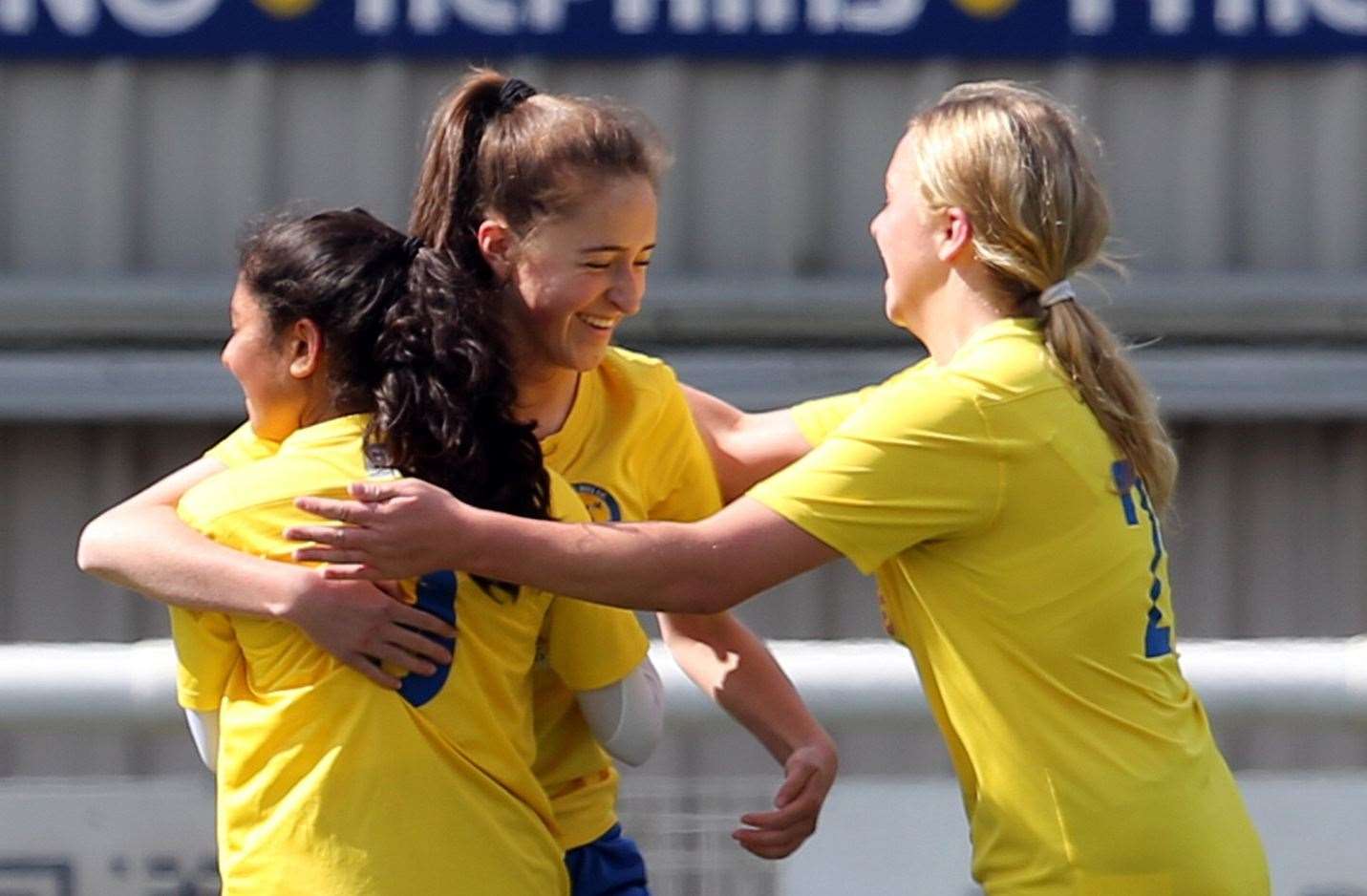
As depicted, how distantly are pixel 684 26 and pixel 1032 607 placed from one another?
280 centimetres

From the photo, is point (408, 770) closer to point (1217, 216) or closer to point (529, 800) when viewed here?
point (529, 800)

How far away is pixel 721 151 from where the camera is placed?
4.66 meters

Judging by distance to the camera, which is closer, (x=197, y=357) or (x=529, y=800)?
(x=529, y=800)

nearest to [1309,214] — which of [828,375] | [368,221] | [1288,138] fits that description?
[1288,138]

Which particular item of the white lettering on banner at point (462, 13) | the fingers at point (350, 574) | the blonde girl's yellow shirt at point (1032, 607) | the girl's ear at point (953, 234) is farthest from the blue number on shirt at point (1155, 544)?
the white lettering on banner at point (462, 13)

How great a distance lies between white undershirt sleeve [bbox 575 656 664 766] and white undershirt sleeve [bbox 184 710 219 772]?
13.9 inches

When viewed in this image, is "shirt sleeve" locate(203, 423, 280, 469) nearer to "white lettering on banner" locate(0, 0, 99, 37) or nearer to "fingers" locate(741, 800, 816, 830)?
"fingers" locate(741, 800, 816, 830)

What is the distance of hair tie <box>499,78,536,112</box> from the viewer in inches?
88.2

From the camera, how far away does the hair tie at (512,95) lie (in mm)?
2240

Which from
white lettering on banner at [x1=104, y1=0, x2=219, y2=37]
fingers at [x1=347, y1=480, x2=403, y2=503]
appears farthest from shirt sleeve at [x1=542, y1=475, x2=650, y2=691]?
white lettering on banner at [x1=104, y1=0, x2=219, y2=37]

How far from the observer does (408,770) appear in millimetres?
1923

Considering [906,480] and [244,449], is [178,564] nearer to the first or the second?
[244,449]

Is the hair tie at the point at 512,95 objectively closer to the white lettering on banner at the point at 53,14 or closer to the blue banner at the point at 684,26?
the blue banner at the point at 684,26

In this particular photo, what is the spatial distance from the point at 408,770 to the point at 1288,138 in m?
3.34
